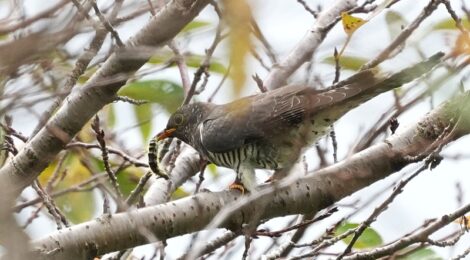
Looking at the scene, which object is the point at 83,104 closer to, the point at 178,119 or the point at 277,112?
the point at 277,112

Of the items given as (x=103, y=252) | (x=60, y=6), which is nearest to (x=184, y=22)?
(x=103, y=252)

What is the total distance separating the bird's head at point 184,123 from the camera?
5184 millimetres

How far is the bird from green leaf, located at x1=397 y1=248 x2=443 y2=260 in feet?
2.35

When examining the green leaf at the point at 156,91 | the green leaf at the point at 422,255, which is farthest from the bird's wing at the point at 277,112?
the green leaf at the point at 422,255

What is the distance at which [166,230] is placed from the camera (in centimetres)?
320

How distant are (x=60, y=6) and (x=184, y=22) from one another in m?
1.21

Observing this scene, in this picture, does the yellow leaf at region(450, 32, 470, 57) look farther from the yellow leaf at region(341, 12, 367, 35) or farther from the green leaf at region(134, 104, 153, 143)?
the green leaf at region(134, 104, 153, 143)

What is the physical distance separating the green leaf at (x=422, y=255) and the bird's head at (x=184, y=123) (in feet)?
5.98

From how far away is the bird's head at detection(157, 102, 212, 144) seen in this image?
518cm

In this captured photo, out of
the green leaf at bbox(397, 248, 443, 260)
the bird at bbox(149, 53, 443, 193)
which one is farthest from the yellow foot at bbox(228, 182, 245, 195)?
the green leaf at bbox(397, 248, 443, 260)

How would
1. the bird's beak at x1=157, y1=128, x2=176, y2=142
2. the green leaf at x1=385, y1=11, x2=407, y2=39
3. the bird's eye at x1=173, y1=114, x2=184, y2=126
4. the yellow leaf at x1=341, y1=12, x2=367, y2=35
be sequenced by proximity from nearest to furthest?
the green leaf at x1=385, y1=11, x2=407, y2=39 < the yellow leaf at x1=341, y1=12, x2=367, y2=35 < the bird's beak at x1=157, y1=128, x2=176, y2=142 < the bird's eye at x1=173, y1=114, x2=184, y2=126

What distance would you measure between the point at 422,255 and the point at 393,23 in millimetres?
1231

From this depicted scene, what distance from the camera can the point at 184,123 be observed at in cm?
525

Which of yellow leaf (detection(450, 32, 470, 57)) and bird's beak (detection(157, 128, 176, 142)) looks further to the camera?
bird's beak (detection(157, 128, 176, 142))
